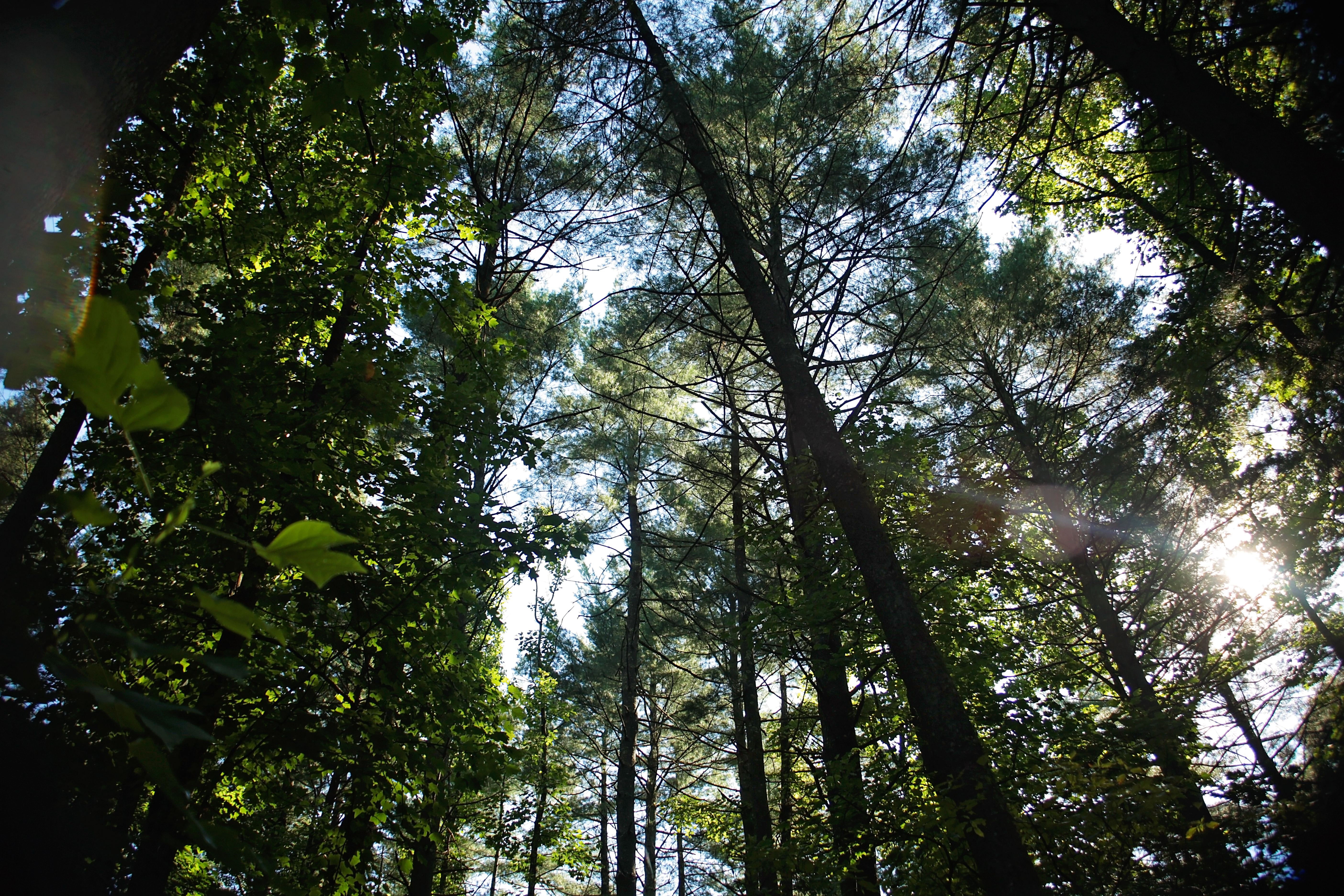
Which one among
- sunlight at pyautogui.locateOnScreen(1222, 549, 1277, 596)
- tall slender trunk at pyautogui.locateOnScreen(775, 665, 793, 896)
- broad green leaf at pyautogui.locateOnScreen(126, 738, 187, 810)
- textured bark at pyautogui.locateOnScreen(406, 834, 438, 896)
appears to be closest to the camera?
broad green leaf at pyautogui.locateOnScreen(126, 738, 187, 810)

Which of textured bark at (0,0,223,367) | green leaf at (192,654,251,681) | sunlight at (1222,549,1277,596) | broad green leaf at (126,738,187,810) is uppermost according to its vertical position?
sunlight at (1222,549,1277,596)

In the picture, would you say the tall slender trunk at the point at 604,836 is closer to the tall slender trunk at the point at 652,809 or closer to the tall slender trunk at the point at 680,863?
the tall slender trunk at the point at 652,809

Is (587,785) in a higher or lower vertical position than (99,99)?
higher

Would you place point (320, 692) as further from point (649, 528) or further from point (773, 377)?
point (649, 528)

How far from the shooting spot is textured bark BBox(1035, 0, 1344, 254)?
2.19 meters

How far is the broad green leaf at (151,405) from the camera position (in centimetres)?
43

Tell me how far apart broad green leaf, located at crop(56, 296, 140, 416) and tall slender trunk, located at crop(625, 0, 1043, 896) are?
3309 mm

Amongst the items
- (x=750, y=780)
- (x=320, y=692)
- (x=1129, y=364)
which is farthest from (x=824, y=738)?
(x=1129, y=364)

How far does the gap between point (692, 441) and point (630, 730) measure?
482cm

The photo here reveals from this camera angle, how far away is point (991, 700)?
492 cm

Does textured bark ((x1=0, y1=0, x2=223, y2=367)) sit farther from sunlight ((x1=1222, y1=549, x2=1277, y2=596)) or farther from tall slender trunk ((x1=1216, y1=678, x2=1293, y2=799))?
sunlight ((x1=1222, y1=549, x2=1277, y2=596))

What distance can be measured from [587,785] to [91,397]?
63.4 feet

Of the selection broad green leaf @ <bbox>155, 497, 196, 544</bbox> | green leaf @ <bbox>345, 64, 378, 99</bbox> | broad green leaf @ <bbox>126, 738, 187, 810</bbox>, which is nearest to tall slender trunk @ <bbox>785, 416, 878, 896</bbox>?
green leaf @ <bbox>345, 64, 378, 99</bbox>

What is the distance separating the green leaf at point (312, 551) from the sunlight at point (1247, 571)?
1148 centimetres
